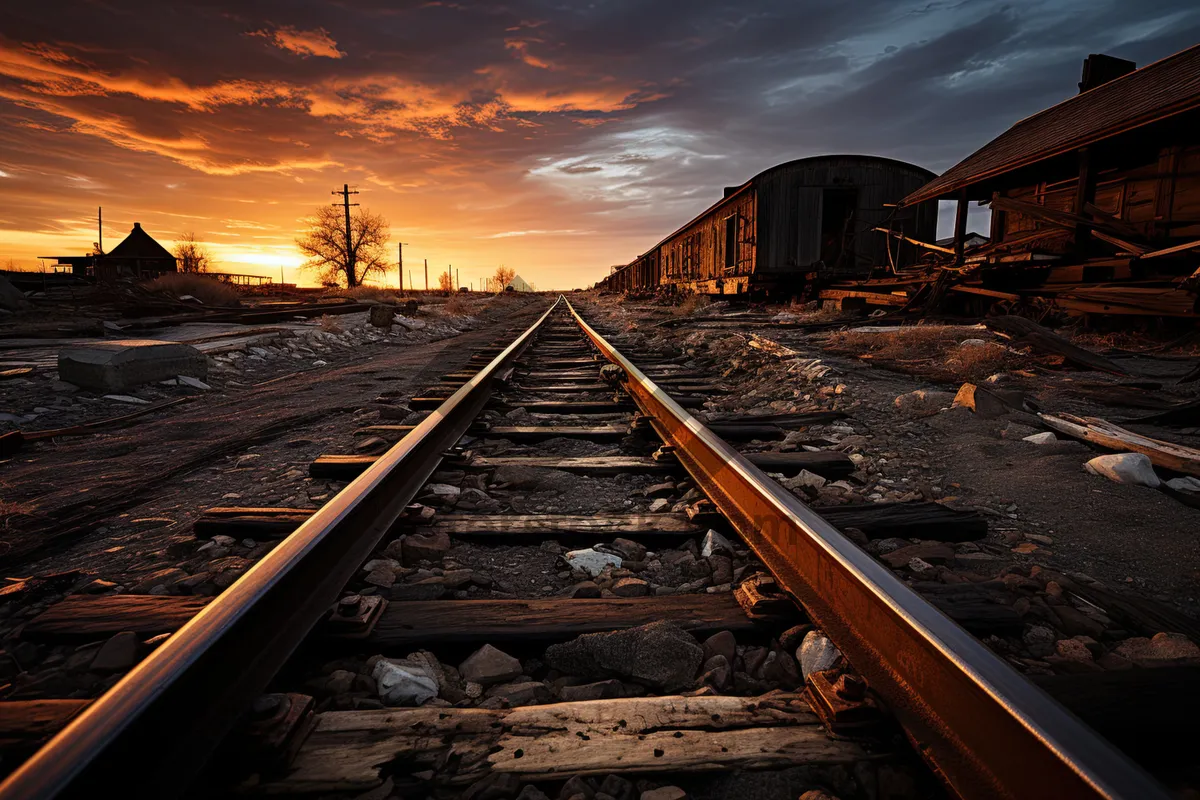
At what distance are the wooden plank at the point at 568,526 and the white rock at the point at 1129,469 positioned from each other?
1.96 metres

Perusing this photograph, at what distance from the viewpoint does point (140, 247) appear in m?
58.3

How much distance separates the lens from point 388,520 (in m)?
2.15

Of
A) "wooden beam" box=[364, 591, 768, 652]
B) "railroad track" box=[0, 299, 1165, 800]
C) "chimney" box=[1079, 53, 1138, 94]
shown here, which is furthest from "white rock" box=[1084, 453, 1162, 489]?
"chimney" box=[1079, 53, 1138, 94]

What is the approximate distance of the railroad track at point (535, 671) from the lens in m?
0.99

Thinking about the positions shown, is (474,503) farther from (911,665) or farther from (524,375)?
(524,375)

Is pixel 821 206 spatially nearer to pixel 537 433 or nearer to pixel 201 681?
pixel 537 433

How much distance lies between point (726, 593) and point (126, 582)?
1.92m

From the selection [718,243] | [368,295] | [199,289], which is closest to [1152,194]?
[718,243]

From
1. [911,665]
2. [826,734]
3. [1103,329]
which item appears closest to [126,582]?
[826,734]

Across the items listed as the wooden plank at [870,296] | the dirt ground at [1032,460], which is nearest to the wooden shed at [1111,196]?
the wooden plank at [870,296]

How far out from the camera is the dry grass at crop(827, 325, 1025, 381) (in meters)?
5.29

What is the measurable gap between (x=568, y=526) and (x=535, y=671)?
755 millimetres

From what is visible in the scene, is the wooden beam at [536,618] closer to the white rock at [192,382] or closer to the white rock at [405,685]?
the white rock at [405,685]

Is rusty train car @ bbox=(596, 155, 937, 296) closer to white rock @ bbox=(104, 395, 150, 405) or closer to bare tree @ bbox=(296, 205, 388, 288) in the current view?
white rock @ bbox=(104, 395, 150, 405)
